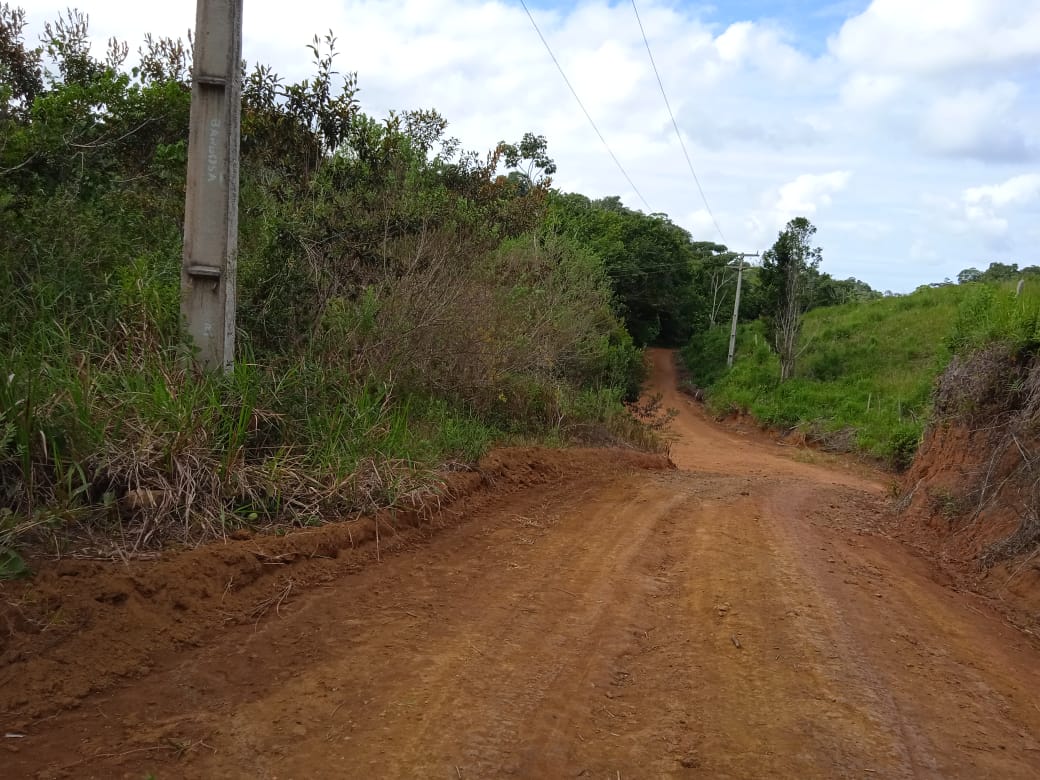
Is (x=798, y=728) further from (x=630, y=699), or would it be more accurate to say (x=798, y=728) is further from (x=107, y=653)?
(x=107, y=653)

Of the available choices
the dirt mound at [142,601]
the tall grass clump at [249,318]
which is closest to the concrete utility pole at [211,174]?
the tall grass clump at [249,318]

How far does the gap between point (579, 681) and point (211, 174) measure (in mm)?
4595

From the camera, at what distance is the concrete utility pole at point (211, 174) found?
6.13m

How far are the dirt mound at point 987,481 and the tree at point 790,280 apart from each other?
24169 millimetres

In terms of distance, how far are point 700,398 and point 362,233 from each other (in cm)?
3334

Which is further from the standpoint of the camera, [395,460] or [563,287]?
[563,287]

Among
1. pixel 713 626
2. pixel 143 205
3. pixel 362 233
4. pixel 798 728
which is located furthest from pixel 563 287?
pixel 798 728

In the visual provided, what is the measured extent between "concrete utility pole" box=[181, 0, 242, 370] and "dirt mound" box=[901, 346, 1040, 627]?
263 inches

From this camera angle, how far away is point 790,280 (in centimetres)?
3409

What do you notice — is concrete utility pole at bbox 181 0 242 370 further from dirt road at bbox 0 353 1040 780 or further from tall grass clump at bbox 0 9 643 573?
dirt road at bbox 0 353 1040 780

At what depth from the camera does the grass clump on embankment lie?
1051 inches

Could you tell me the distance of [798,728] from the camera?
379cm

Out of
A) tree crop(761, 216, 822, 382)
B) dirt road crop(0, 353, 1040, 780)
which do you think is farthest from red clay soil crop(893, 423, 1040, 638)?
tree crop(761, 216, 822, 382)

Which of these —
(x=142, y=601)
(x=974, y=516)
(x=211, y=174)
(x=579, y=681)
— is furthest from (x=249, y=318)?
(x=974, y=516)
